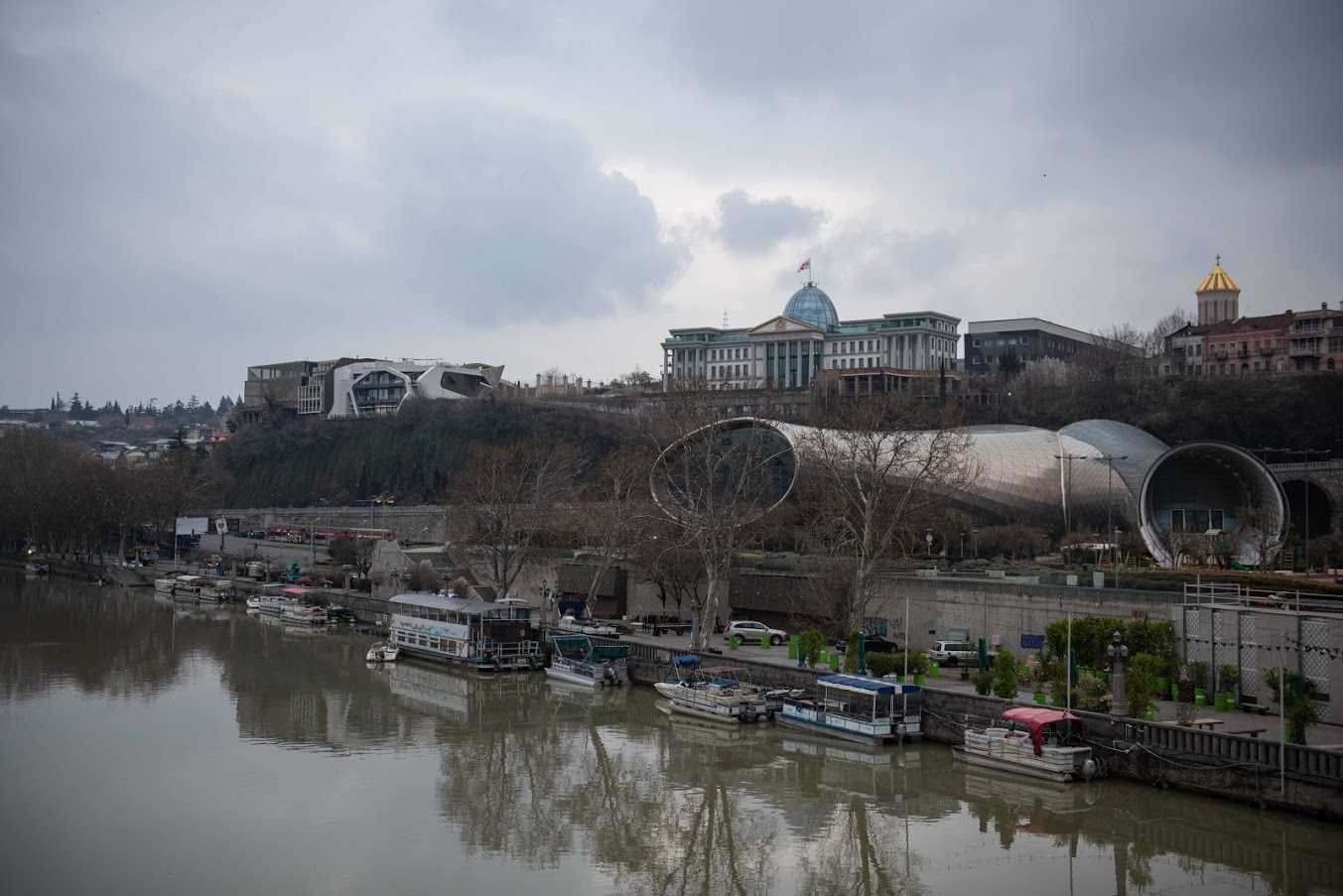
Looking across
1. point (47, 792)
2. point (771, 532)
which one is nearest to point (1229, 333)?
point (771, 532)

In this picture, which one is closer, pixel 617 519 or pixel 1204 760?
pixel 1204 760

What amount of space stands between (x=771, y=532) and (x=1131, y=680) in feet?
69.2

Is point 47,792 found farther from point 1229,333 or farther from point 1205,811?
point 1229,333

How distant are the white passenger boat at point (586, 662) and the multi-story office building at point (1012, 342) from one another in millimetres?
73778

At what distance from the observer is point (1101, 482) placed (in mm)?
48031

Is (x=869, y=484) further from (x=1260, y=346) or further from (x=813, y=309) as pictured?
(x=813, y=309)

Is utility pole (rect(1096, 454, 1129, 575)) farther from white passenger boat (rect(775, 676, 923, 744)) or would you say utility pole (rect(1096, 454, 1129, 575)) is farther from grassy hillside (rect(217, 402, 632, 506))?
grassy hillside (rect(217, 402, 632, 506))

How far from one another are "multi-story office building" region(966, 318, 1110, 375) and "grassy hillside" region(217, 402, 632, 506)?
109 feet

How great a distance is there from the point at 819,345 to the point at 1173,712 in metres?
83.3

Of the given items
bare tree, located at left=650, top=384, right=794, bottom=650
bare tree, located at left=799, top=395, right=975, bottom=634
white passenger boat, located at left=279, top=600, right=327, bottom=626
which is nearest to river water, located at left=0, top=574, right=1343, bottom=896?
bare tree, located at left=650, top=384, right=794, bottom=650

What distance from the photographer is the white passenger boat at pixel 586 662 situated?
3116 cm

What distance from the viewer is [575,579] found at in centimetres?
4419

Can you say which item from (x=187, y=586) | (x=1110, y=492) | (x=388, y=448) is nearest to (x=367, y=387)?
(x=388, y=448)

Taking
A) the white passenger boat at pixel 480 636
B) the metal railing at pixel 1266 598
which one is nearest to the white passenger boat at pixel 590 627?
the white passenger boat at pixel 480 636
